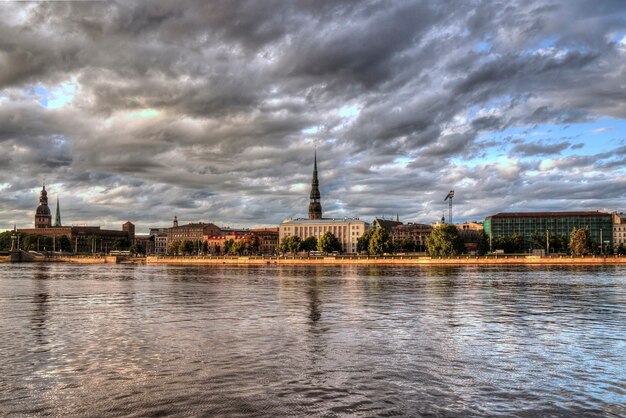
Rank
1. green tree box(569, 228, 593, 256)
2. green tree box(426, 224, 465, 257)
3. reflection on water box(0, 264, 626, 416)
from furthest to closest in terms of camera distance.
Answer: green tree box(426, 224, 465, 257) → green tree box(569, 228, 593, 256) → reflection on water box(0, 264, 626, 416)

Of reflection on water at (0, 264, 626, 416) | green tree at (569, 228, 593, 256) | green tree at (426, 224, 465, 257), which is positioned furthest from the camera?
green tree at (426, 224, 465, 257)

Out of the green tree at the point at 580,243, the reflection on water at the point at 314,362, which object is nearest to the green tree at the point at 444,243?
the green tree at the point at 580,243

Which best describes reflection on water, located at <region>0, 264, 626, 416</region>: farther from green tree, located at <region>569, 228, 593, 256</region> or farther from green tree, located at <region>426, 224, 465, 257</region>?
green tree, located at <region>569, 228, 593, 256</region>

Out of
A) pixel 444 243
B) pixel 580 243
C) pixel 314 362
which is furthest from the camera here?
pixel 444 243

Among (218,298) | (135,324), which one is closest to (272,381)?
(135,324)

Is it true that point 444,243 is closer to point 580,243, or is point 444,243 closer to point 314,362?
point 580,243

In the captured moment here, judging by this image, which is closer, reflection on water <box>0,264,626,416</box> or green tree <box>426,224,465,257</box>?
reflection on water <box>0,264,626,416</box>

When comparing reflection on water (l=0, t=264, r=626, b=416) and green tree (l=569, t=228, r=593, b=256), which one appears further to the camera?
green tree (l=569, t=228, r=593, b=256)

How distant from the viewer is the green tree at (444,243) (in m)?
173

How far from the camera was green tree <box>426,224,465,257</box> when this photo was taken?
173125mm

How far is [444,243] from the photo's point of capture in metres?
173

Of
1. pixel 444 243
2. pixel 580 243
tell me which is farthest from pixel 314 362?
pixel 580 243

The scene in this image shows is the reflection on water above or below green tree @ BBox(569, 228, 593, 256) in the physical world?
below

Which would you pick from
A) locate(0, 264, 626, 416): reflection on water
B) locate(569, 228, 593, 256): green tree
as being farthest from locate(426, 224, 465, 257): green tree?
locate(0, 264, 626, 416): reflection on water
